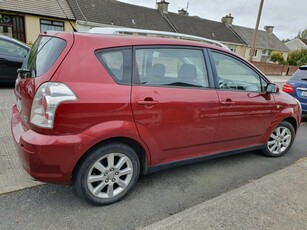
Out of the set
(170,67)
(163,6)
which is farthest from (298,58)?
(170,67)

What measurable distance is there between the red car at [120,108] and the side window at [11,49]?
15.9ft

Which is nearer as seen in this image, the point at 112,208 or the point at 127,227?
the point at 127,227

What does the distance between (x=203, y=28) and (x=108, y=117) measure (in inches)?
1186

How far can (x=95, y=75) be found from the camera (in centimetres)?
222

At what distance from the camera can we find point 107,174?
8.04 feet

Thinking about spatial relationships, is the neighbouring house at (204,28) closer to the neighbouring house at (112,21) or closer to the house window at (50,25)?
the neighbouring house at (112,21)

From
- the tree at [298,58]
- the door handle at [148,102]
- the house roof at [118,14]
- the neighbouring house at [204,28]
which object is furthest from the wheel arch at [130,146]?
the tree at [298,58]

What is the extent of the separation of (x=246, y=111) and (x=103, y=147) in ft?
6.41

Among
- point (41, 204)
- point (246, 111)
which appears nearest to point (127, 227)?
point (41, 204)

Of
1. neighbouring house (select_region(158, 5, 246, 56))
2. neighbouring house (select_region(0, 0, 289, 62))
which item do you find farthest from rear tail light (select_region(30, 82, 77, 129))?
neighbouring house (select_region(158, 5, 246, 56))

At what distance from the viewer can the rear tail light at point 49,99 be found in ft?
6.72

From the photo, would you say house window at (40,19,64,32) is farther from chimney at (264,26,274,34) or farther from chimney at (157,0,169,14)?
chimney at (264,26,274,34)

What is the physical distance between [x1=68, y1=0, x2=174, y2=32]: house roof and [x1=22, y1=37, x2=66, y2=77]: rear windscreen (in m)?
17.8

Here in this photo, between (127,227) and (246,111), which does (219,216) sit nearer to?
(127,227)
